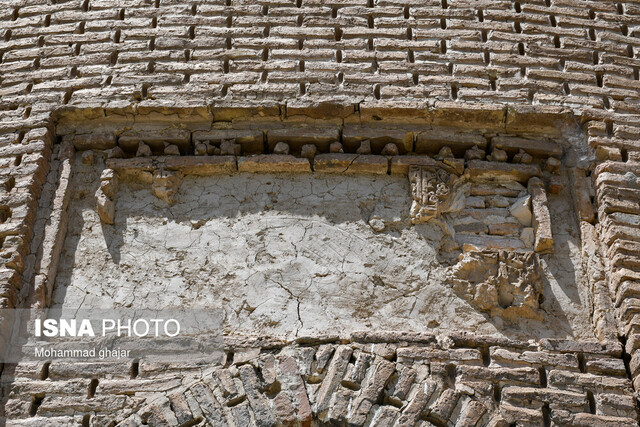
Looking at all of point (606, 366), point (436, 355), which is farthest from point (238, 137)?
point (606, 366)

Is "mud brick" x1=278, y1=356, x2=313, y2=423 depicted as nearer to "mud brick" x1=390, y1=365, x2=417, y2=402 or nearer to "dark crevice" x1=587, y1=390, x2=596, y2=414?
"mud brick" x1=390, y1=365, x2=417, y2=402

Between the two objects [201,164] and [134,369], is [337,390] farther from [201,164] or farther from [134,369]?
[201,164]

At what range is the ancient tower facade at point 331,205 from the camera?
4070 millimetres

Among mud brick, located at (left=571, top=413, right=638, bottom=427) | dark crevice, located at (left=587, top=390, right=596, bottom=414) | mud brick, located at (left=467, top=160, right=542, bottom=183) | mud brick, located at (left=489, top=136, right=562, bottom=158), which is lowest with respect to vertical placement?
mud brick, located at (left=571, top=413, right=638, bottom=427)

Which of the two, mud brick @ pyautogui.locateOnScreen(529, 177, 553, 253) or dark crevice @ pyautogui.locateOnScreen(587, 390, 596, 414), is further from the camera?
mud brick @ pyautogui.locateOnScreen(529, 177, 553, 253)

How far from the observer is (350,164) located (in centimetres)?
488

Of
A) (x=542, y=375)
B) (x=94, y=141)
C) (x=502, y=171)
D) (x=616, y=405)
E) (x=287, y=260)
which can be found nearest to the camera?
(x=616, y=405)

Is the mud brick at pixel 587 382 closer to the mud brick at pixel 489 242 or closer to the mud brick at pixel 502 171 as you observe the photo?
the mud brick at pixel 489 242

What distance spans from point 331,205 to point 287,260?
0.43 metres

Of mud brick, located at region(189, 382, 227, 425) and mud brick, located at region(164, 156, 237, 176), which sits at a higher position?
mud brick, located at region(164, 156, 237, 176)

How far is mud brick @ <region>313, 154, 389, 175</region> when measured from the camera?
4.86 m

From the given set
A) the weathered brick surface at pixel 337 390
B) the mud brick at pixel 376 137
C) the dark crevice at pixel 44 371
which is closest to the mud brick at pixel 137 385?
the weathered brick surface at pixel 337 390

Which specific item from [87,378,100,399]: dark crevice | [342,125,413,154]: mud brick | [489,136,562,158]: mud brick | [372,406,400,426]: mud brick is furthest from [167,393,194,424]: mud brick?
[489,136,562,158]: mud brick

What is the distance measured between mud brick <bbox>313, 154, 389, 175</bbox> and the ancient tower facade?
0.01m
